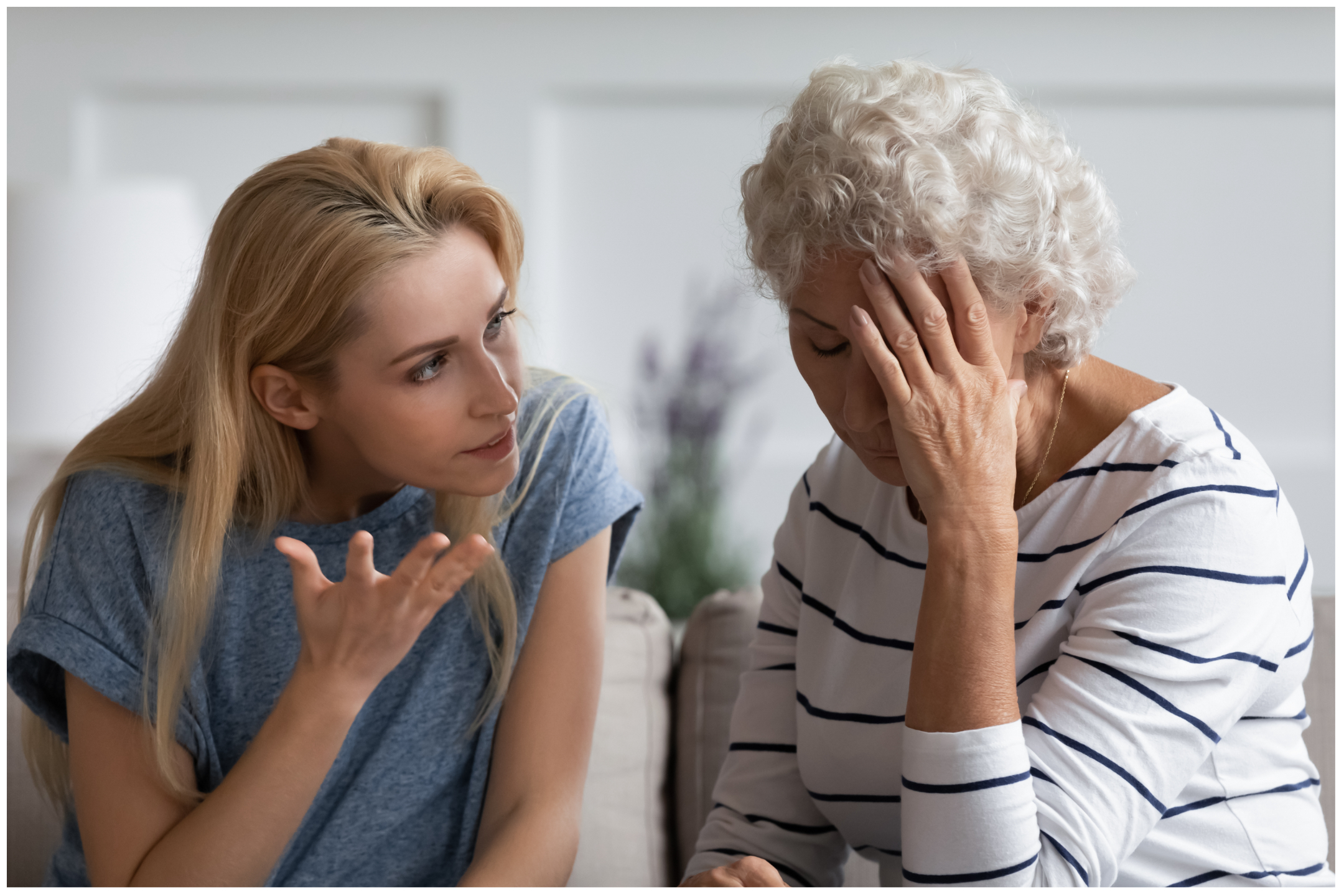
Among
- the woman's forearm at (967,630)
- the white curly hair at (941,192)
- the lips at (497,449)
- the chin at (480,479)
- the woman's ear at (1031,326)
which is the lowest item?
the woman's forearm at (967,630)

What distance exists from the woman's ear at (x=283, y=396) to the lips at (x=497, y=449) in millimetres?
187

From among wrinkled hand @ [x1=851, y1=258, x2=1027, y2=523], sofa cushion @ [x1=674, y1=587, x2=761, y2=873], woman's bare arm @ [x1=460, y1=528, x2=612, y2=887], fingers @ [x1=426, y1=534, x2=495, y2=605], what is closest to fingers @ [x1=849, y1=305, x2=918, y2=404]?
wrinkled hand @ [x1=851, y1=258, x2=1027, y2=523]

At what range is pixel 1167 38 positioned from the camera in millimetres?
2473

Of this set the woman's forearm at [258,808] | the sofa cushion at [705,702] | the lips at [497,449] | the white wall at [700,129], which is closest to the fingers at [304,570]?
the woman's forearm at [258,808]

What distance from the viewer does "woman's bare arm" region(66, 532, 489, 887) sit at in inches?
35.4

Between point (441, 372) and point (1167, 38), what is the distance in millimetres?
2185

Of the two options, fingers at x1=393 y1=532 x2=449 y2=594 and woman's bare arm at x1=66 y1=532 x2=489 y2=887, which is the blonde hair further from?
fingers at x1=393 y1=532 x2=449 y2=594

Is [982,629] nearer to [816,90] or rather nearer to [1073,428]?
[1073,428]

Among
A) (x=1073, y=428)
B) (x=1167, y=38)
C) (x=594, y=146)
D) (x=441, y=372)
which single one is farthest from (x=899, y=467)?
(x=1167, y=38)

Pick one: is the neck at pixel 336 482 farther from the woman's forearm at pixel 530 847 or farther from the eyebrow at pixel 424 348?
the woman's forearm at pixel 530 847

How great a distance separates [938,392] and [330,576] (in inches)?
28.2

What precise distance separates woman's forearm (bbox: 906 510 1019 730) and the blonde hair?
1.65 ft

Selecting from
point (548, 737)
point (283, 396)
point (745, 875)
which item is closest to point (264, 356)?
point (283, 396)

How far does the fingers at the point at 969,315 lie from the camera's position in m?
0.90
